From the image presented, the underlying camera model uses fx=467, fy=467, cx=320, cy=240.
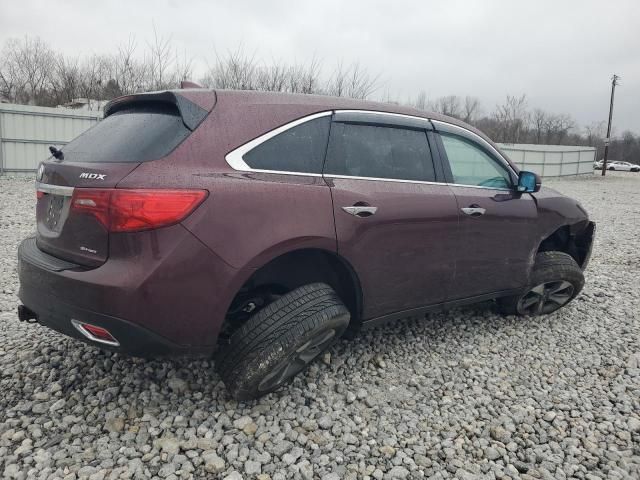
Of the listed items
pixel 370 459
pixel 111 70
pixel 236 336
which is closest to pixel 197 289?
pixel 236 336

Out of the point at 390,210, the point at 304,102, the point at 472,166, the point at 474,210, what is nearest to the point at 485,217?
→ the point at 474,210

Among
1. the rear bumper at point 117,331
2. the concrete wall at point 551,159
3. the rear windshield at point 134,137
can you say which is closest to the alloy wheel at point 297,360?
the rear bumper at point 117,331

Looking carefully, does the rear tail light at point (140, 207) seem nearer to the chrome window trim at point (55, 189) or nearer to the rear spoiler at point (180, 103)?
the chrome window trim at point (55, 189)

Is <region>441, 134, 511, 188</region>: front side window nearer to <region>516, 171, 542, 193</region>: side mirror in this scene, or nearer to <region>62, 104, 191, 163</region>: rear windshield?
<region>516, 171, 542, 193</region>: side mirror

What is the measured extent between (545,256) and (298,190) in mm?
2613

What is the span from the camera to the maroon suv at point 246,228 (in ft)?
6.72

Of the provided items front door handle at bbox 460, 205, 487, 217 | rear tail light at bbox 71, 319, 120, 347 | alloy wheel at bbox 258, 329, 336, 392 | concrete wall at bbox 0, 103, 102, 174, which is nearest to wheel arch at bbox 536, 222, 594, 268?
front door handle at bbox 460, 205, 487, 217

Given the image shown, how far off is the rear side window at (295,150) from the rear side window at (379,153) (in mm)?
69

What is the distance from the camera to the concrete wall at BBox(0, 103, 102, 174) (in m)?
13.5

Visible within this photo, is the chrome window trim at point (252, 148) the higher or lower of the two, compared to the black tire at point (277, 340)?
higher

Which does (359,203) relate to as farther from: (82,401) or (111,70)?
(111,70)

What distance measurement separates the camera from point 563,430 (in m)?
2.48

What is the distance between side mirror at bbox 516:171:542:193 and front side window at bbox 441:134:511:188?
9cm

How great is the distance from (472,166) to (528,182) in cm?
50
